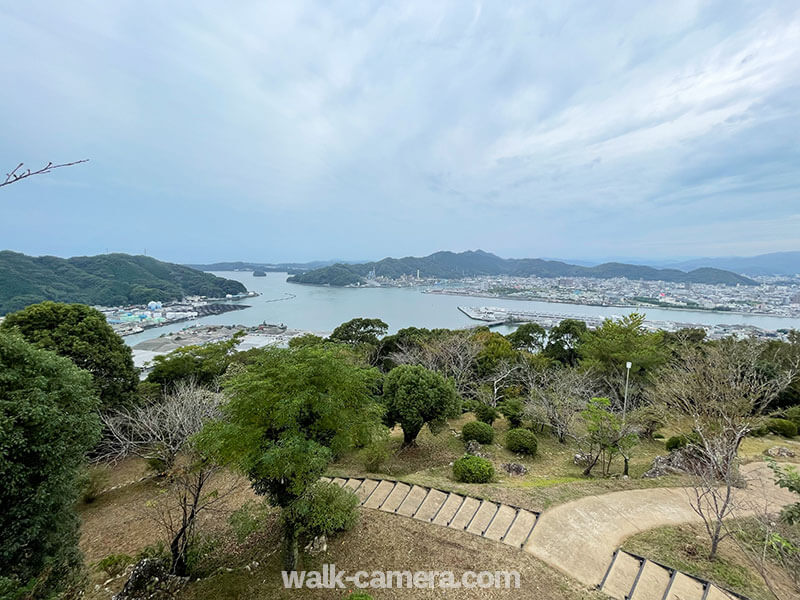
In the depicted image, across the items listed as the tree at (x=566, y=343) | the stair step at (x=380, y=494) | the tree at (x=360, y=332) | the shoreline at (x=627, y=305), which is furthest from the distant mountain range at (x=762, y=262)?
the stair step at (x=380, y=494)

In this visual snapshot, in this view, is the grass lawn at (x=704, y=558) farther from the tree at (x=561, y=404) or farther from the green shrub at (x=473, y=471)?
the tree at (x=561, y=404)

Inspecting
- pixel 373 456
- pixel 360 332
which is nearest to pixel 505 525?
pixel 373 456

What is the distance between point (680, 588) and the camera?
4.00 metres

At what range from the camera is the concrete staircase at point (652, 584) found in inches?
154

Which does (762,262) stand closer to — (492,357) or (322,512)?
(492,357)

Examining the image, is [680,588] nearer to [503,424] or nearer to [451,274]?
[503,424]

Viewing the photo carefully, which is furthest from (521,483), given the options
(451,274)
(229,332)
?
(451,274)

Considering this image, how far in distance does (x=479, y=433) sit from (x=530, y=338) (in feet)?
41.8

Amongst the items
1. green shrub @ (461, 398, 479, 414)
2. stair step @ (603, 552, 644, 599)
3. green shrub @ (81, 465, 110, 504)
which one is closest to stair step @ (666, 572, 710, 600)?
stair step @ (603, 552, 644, 599)

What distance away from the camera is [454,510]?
5664mm

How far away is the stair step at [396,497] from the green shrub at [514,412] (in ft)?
19.8

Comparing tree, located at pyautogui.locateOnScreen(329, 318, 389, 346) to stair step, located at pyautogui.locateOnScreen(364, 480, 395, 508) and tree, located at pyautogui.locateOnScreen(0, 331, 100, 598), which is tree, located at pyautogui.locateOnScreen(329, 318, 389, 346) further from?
tree, located at pyautogui.locateOnScreen(0, 331, 100, 598)

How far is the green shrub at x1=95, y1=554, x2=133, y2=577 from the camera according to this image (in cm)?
451

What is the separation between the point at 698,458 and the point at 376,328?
616 inches
